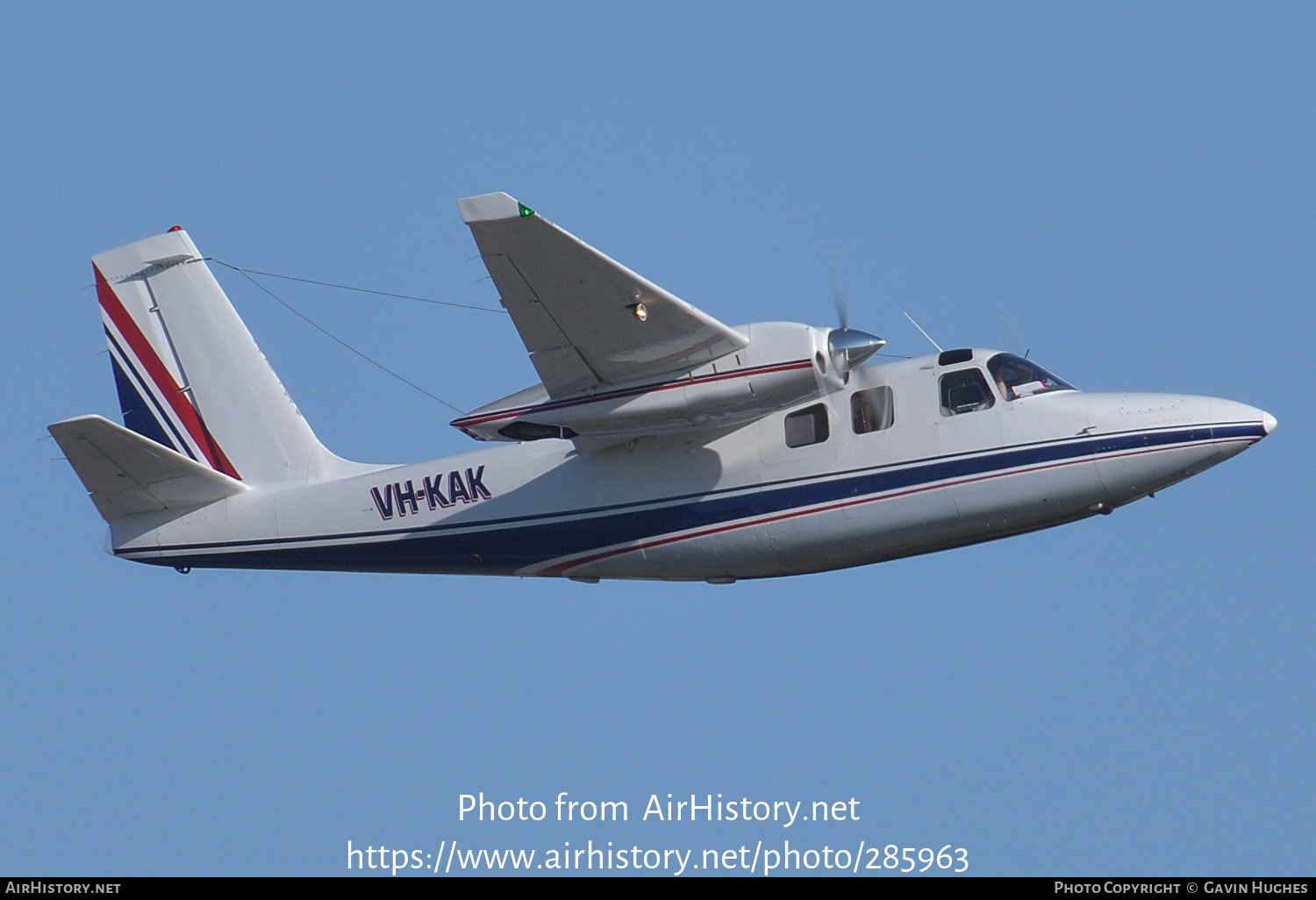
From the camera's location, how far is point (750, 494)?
18.8 meters

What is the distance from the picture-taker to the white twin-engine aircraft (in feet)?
57.1

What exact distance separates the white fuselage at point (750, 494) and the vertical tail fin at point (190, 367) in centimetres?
134

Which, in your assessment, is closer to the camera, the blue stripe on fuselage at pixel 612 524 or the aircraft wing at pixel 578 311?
the aircraft wing at pixel 578 311

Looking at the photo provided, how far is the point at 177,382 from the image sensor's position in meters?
22.6

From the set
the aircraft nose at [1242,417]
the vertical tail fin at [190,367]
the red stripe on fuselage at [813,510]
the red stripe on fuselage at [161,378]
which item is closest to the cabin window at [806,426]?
the red stripe on fuselage at [813,510]

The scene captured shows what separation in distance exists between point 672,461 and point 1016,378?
401cm

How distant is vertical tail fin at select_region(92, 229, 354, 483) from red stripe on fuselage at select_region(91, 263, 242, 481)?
12 mm

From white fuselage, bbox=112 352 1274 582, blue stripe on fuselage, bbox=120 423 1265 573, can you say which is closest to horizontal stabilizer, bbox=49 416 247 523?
white fuselage, bbox=112 352 1274 582

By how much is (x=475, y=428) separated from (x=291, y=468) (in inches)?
180

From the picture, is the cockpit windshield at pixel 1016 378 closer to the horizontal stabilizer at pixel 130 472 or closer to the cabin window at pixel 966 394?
the cabin window at pixel 966 394

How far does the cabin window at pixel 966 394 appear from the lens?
59.7ft

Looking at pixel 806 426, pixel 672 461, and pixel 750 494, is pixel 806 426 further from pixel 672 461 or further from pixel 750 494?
pixel 672 461

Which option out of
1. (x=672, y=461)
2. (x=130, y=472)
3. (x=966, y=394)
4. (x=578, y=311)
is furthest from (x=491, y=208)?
(x=130, y=472)
